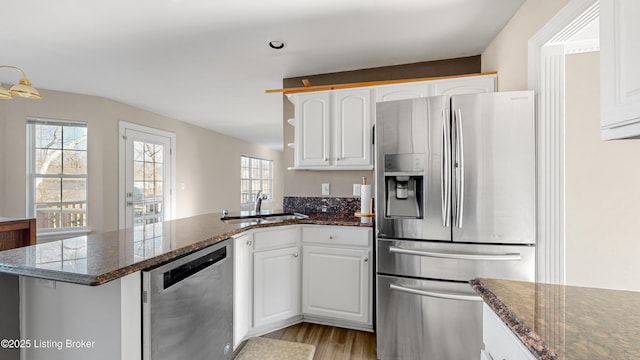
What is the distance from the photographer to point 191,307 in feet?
4.54

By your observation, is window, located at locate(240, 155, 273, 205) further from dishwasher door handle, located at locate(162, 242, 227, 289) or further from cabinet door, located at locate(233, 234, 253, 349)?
dishwasher door handle, located at locate(162, 242, 227, 289)

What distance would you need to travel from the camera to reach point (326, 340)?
216 centimetres

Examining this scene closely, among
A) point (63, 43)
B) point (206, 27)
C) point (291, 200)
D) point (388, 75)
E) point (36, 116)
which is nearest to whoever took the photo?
point (206, 27)

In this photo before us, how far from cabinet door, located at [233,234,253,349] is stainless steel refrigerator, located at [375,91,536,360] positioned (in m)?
0.93

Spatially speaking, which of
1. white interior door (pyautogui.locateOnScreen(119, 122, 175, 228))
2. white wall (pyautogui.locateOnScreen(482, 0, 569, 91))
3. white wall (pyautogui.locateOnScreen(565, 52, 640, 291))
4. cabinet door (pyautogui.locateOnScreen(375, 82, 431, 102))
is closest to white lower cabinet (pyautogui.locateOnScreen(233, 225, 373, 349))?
cabinet door (pyautogui.locateOnScreen(375, 82, 431, 102))

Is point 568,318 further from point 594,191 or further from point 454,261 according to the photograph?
point 594,191

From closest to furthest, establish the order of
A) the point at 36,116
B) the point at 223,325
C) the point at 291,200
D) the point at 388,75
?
1. the point at 223,325
2. the point at 388,75
3. the point at 291,200
4. the point at 36,116

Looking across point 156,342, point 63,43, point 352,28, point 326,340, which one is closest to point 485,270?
point 326,340

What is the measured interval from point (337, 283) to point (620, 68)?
1.97 meters

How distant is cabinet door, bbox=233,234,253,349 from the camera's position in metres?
1.89

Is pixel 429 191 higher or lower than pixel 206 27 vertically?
lower

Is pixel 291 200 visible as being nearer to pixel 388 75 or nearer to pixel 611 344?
Result: pixel 388 75

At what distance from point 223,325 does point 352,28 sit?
222 cm

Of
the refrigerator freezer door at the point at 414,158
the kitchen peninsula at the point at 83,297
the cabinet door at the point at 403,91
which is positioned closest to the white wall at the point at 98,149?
the kitchen peninsula at the point at 83,297
